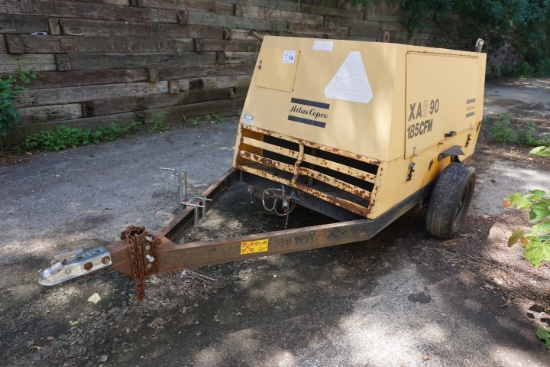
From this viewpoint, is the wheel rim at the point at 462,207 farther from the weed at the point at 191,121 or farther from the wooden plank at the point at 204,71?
the wooden plank at the point at 204,71

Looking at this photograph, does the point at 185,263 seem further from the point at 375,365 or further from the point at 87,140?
the point at 87,140

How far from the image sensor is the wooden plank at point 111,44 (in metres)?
5.55

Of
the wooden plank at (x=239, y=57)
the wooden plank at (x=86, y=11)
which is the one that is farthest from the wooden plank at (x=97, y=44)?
the wooden plank at (x=239, y=57)

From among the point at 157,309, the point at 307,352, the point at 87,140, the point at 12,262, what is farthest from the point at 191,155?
the point at 307,352

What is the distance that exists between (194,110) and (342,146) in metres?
5.49

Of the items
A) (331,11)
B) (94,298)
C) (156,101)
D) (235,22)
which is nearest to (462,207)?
(94,298)

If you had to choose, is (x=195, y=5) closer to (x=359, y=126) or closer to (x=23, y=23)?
(x=23, y=23)

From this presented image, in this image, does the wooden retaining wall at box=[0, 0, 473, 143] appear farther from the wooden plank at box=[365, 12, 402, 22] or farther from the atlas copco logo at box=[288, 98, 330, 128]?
the wooden plank at box=[365, 12, 402, 22]

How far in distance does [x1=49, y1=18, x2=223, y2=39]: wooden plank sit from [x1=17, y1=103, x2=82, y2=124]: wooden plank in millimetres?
1092

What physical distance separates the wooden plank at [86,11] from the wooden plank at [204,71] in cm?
87

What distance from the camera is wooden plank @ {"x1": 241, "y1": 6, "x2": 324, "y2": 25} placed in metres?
8.52

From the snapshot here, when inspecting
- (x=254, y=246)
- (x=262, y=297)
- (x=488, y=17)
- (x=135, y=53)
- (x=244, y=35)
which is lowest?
(x=262, y=297)

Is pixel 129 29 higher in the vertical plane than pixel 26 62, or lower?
higher

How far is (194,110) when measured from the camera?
816cm
